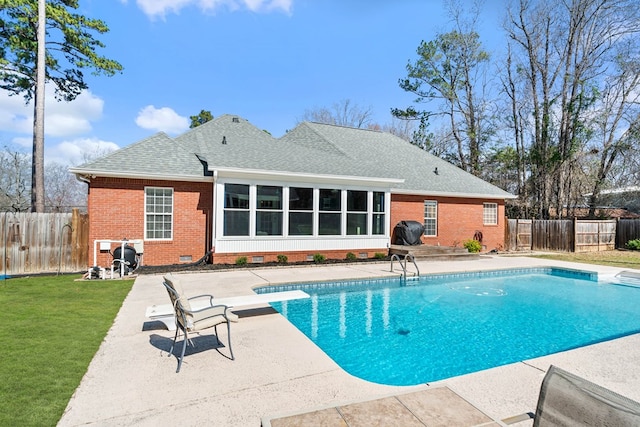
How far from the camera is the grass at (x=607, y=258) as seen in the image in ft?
54.0

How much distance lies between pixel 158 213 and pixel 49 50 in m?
11.7

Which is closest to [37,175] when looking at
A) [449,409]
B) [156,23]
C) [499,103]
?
[156,23]

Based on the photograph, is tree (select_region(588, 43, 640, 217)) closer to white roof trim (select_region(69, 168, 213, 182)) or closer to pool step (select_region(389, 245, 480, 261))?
pool step (select_region(389, 245, 480, 261))

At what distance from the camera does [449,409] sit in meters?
3.10

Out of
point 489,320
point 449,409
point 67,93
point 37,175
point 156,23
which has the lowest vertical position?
point 489,320

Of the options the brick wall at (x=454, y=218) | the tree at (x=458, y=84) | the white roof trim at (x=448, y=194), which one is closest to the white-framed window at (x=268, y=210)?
the white roof trim at (x=448, y=194)

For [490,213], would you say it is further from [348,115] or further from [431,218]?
[348,115]

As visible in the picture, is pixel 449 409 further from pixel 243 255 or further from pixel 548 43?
pixel 548 43

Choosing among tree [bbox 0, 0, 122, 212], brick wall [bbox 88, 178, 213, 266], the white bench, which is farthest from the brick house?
the white bench

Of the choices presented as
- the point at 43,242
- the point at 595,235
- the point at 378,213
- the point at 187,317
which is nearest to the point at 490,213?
the point at 595,235

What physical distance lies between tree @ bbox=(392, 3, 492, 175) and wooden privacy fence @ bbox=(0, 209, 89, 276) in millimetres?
30385

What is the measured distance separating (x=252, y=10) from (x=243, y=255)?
11.6 m

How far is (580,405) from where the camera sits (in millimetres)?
2047

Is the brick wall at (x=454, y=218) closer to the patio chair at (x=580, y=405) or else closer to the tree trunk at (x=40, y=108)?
the tree trunk at (x=40, y=108)
